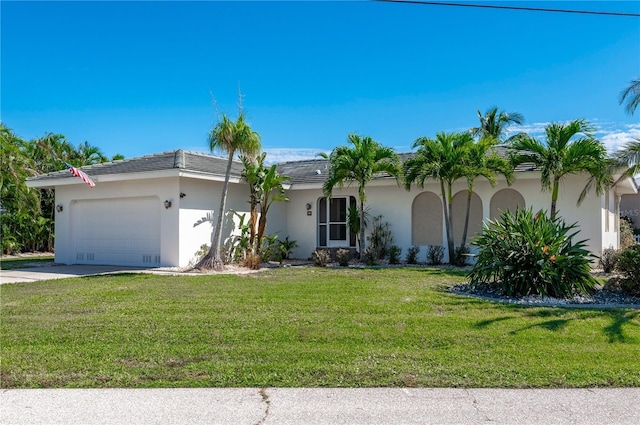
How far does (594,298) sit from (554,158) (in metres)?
5.78

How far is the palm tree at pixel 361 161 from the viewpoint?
54.2 ft

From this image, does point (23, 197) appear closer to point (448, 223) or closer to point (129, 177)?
point (129, 177)

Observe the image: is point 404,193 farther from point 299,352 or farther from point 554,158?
point 299,352

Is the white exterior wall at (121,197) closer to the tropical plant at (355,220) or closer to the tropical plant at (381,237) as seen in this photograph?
the tropical plant at (355,220)

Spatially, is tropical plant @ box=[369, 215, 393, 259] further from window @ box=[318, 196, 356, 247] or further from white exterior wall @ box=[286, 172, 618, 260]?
window @ box=[318, 196, 356, 247]

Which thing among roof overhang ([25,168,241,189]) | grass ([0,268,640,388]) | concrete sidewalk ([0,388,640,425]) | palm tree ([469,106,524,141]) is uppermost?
palm tree ([469,106,524,141])

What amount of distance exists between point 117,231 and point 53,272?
9.52ft

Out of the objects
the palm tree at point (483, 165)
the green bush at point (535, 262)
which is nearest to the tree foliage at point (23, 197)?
the palm tree at point (483, 165)

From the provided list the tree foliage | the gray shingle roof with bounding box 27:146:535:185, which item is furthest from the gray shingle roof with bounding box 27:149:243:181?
the tree foliage

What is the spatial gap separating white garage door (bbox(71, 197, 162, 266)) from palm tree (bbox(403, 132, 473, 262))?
334 inches

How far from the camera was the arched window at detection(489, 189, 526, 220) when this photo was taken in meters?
17.0

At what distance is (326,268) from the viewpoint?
15.9 meters

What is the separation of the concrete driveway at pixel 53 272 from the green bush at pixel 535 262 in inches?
405

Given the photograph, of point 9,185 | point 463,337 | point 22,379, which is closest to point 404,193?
point 463,337
